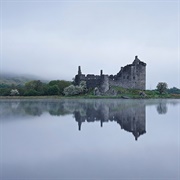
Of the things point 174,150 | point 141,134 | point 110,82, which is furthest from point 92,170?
point 110,82

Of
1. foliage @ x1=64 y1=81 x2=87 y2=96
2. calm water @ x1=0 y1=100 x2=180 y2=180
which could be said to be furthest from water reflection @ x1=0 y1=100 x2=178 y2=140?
foliage @ x1=64 y1=81 x2=87 y2=96

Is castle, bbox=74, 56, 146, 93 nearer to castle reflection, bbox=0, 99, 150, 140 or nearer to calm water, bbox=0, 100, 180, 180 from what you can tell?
castle reflection, bbox=0, 99, 150, 140

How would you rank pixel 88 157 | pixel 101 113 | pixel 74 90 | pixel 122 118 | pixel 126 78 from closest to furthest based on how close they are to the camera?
pixel 88 157, pixel 122 118, pixel 101 113, pixel 74 90, pixel 126 78

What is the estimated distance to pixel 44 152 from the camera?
275 inches

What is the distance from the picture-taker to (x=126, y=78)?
6619cm

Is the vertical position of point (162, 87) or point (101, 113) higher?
point (162, 87)

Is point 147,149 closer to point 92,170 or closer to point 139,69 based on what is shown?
point 92,170

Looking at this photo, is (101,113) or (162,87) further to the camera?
(162,87)

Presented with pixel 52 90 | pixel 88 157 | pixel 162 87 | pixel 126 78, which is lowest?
pixel 88 157

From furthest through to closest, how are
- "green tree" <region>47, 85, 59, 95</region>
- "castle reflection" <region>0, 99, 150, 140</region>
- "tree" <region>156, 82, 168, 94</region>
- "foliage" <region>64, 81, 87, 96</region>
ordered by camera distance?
→ "green tree" <region>47, 85, 59, 95</region>
"tree" <region>156, 82, 168, 94</region>
"foliage" <region>64, 81, 87, 96</region>
"castle reflection" <region>0, 99, 150, 140</region>

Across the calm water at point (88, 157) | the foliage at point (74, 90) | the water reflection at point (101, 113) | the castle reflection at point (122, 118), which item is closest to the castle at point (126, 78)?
the foliage at point (74, 90)

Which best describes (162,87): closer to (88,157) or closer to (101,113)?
(101,113)

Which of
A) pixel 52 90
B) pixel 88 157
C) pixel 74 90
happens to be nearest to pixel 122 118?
pixel 88 157

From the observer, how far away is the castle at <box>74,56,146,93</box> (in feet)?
214
